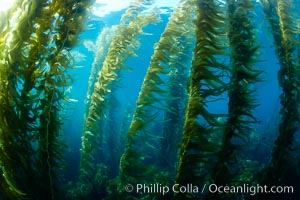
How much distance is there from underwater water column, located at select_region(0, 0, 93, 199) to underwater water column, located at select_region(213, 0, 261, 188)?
5.73ft

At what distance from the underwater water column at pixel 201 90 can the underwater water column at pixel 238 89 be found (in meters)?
0.30

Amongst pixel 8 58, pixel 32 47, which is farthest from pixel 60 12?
pixel 8 58

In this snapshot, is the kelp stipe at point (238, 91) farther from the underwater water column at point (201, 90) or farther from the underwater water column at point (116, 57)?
the underwater water column at point (116, 57)

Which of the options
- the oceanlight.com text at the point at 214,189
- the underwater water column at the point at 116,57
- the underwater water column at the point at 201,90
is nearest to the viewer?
the underwater water column at the point at 201,90

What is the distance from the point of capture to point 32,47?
114 inches

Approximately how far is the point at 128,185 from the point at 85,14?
8.38ft

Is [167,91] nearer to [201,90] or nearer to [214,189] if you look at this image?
[201,90]

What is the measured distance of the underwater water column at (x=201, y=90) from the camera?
2764 mm

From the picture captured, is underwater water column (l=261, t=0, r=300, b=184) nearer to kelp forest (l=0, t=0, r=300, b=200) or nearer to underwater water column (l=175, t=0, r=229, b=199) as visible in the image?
kelp forest (l=0, t=0, r=300, b=200)

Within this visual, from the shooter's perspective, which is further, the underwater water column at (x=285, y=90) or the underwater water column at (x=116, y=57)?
the underwater water column at (x=116, y=57)

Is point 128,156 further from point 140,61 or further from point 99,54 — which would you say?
point 140,61

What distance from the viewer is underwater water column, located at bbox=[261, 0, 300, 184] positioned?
143 inches

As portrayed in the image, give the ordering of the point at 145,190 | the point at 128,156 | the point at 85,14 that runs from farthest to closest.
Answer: the point at 145,190 → the point at 128,156 → the point at 85,14

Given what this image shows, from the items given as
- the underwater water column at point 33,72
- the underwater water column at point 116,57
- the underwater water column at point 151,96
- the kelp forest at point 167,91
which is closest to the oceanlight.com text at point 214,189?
the kelp forest at point 167,91
